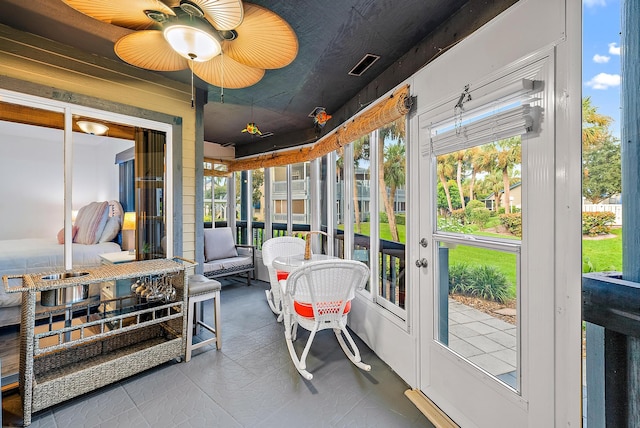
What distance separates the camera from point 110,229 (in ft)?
8.61

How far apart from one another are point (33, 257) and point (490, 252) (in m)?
3.38

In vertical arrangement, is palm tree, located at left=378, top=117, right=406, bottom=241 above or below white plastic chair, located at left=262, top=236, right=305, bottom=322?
above

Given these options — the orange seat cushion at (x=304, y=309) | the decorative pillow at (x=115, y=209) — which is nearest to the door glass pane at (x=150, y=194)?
the decorative pillow at (x=115, y=209)

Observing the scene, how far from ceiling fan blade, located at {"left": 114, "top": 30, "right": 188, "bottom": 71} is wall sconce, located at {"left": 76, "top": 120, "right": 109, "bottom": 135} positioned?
1020 mm

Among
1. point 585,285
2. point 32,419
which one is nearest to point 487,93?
point 585,285

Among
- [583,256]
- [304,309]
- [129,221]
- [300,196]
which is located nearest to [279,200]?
[300,196]

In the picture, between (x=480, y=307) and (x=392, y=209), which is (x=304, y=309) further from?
(x=480, y=307)

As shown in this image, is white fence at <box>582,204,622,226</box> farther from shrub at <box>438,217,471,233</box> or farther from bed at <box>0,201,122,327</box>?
bed at <box>0,201,122,327</box>

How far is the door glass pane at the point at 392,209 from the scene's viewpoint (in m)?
2.41

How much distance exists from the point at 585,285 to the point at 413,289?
1037mm

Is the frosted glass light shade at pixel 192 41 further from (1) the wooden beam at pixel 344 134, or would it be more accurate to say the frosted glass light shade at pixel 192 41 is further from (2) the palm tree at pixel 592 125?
(2) the palm tree at pixel 592 125

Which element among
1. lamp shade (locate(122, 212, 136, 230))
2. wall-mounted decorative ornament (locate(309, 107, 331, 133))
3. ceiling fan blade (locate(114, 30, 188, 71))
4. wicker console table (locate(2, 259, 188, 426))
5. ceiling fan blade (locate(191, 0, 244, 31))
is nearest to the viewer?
ceiling fan blade (locate(191, 0, 244, 31))

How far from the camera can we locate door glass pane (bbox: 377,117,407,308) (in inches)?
94.7

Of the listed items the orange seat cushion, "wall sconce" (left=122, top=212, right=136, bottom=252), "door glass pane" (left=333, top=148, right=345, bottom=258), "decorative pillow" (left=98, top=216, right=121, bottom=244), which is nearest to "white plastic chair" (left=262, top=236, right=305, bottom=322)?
"door glass pane" (left=333, top=148, right=345, bottom=258)
